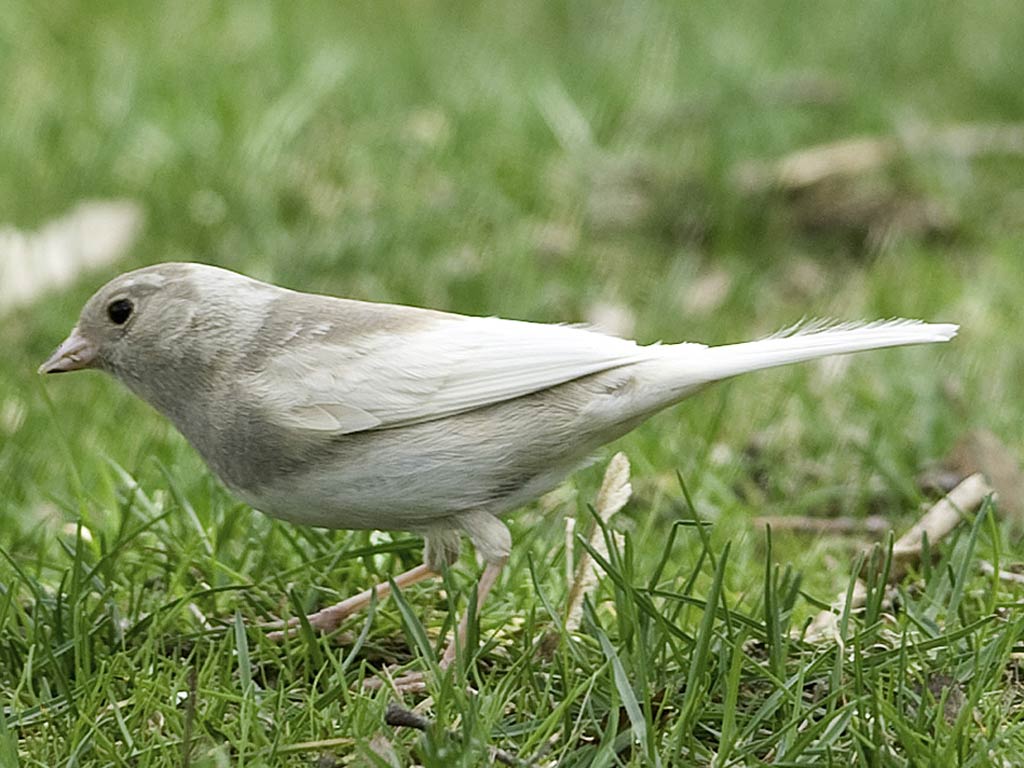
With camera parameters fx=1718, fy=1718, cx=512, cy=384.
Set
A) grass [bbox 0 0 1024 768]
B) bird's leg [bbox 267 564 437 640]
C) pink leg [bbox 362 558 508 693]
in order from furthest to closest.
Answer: bird's leg [bbox 267 564 437 640], pink leg [bbox 362 558 508 693], grass [bbox 0 0 1024 768]

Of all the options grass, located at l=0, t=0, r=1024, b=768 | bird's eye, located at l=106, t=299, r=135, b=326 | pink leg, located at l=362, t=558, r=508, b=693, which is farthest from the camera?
bird's eye, located at l=106, t=299, r=135, b=326

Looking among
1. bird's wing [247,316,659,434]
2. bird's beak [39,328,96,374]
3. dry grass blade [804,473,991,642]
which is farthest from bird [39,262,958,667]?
dry grass blade [804,473,991,642]

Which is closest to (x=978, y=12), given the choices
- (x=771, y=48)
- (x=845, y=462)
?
(x=771, y=48)

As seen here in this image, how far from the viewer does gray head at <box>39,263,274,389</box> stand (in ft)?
12.3

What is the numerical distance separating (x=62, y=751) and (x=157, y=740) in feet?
0.62

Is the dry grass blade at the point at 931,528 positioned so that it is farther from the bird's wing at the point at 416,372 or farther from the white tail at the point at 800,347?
the bird's wing at the point at 416,372

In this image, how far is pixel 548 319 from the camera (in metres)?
6.34

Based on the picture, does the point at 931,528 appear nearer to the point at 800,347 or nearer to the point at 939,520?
the point at 939,520

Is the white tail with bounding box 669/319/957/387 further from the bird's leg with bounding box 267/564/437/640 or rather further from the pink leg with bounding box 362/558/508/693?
the bird's leg with bounding box 267/564/437/640

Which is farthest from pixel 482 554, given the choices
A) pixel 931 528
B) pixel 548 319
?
pixel 548 319

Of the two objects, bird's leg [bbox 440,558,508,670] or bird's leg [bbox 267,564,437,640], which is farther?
bird's leg [bbox 267,564,437,640]

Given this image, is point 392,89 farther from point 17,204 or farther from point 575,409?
point 575,409

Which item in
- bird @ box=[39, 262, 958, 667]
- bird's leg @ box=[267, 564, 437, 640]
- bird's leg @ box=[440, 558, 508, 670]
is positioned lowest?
bird's leg @ box=[267, 564, 437, 640]

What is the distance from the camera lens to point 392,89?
7.71m
